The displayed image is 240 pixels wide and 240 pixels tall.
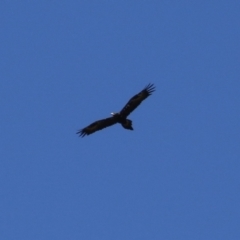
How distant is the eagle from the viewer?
140ft

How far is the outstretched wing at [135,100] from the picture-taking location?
4275 centimetres

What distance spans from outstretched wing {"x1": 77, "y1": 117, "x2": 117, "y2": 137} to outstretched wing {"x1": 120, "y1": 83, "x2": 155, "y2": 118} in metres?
0.81

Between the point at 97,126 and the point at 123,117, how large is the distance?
1.87 m

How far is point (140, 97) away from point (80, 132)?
352cm

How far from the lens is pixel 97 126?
4409cm

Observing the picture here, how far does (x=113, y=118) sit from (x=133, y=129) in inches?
61.5

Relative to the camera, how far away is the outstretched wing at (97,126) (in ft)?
143

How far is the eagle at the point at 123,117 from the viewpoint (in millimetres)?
42656

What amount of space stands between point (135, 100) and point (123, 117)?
3.51 feet

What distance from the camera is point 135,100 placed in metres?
43.2

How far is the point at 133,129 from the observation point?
42.0 m

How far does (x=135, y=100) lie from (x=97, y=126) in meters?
2.28

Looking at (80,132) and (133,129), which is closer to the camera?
(133,129)

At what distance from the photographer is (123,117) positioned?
140 ft
